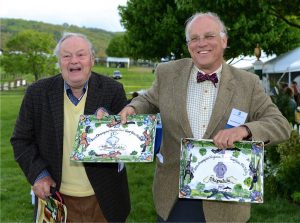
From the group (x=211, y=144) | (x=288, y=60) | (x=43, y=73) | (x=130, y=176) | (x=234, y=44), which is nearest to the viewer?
(x=211, y=144)

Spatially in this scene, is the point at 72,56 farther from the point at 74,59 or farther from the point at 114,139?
the point at 114,139

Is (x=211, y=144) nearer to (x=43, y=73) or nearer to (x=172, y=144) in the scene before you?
(x=172, y=144)

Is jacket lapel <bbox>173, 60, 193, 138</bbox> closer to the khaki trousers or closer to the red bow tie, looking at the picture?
the red bow tie

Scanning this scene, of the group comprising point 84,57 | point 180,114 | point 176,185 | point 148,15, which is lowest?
point 176,185

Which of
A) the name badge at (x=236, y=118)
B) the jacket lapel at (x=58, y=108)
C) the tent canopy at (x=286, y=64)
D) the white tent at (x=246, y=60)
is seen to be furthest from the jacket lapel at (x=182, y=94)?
the white tent at (x=246, y=60)

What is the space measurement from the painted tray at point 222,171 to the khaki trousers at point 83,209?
0.85 meters

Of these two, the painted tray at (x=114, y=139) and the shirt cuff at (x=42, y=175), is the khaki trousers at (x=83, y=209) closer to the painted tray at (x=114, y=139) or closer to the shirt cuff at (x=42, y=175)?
the shirt cuff at (x=42, y=175)

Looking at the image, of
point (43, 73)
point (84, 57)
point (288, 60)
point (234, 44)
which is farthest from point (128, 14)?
point (43, 73)

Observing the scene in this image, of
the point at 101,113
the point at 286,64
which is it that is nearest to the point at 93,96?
the point at 101,113

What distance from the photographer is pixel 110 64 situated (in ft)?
450

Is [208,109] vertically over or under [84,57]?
under

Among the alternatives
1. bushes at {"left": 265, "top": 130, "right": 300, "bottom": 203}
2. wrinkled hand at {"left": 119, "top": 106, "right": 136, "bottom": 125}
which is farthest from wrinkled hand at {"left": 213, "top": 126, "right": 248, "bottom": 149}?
bushes at {"left": 265, "top": 130, "right": 300, "bottom": 203}

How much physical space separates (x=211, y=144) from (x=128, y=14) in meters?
18.3

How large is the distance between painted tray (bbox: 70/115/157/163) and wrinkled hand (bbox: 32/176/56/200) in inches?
15.1
